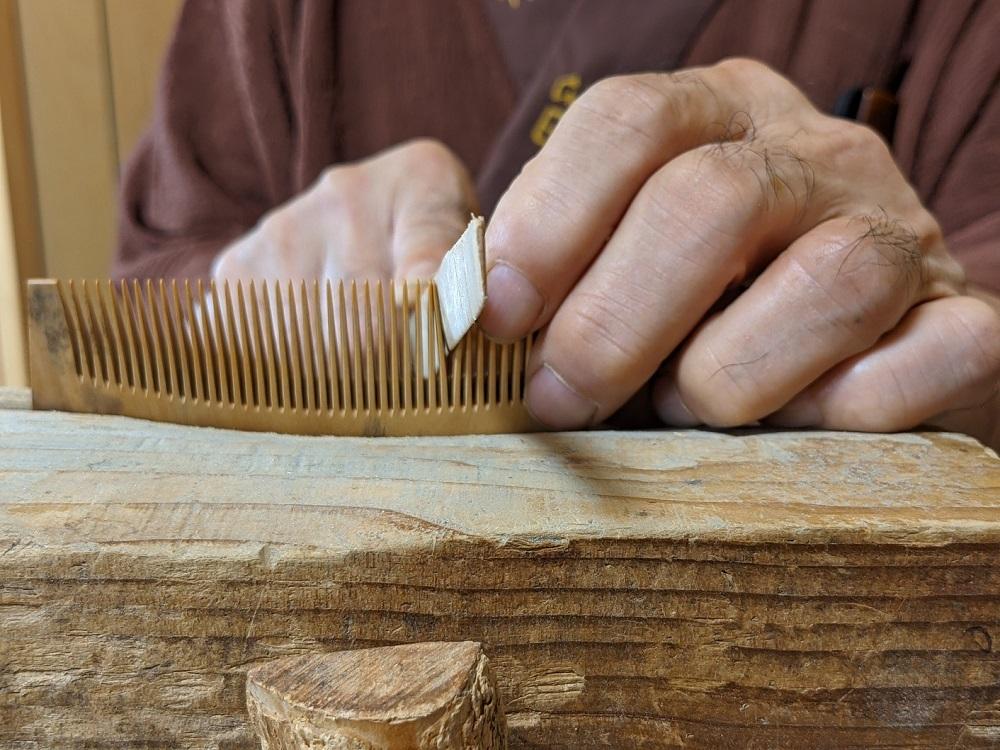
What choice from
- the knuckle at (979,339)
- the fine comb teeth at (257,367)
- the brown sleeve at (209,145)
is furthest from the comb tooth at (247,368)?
the brown sleeve at (209,145)

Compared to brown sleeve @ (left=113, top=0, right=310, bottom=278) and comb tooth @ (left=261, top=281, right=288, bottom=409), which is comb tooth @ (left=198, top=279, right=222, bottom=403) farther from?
brown sleeve @ (left=113, top=0, right=310, bottom=278)

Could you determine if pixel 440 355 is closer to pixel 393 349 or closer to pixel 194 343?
pixel 393 349

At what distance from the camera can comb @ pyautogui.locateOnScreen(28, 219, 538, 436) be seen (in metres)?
0.66

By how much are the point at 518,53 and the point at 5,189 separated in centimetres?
123

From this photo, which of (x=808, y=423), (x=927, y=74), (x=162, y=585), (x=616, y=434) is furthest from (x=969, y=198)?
(x=162, y=585)

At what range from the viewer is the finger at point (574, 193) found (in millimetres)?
618

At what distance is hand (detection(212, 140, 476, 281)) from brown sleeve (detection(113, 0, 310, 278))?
1.01ft

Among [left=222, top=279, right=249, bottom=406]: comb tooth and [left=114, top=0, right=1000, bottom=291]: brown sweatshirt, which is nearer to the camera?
[left=222, top=279, right=249, bottom=406]: comb tooth

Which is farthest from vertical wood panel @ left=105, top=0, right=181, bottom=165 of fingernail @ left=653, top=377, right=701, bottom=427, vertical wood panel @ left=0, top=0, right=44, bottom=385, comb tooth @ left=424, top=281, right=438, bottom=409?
fingernail @ left=653, top=377, right=701, bottom=427

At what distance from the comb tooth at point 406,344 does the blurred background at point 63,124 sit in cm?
136

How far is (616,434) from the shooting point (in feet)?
2.21

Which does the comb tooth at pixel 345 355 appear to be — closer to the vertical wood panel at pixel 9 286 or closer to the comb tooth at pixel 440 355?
the comb tooth at pixel 440 355

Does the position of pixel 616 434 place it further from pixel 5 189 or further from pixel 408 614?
pixel 5 189

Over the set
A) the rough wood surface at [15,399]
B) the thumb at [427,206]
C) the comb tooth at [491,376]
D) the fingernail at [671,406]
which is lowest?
the rough wood surface at [15,399]
